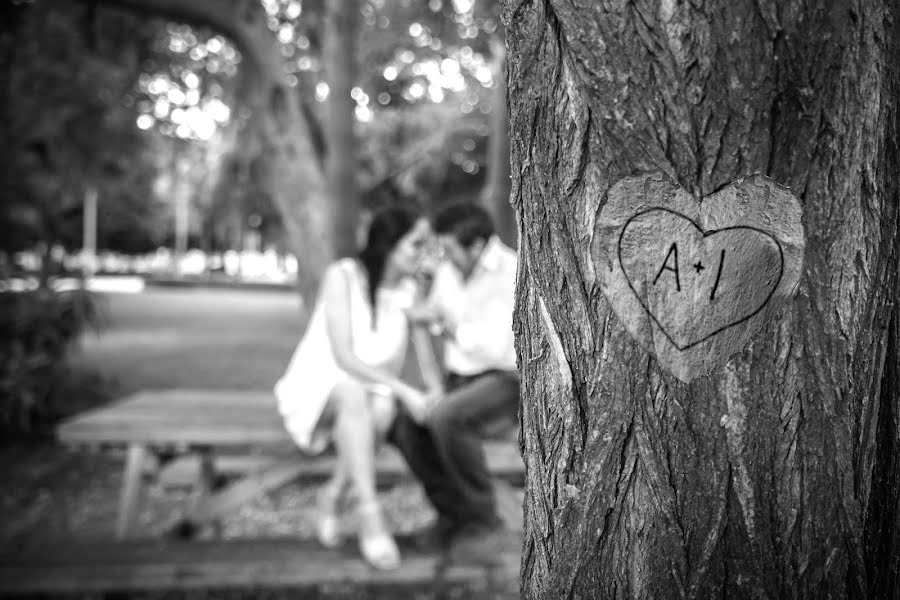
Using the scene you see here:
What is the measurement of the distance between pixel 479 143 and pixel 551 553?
1512 centimetres

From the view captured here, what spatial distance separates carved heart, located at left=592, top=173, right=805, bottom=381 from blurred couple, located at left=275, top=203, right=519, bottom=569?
1.97 m

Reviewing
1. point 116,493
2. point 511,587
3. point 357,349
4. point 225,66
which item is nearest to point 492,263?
point 357,349

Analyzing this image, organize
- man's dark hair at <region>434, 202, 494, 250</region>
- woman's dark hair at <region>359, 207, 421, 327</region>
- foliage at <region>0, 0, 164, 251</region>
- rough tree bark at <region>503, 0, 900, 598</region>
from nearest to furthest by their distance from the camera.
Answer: rough tree bark at <region>503, 0, 900, 598</region>, woman's dark hair at <region>359, 207, 421, 327</region>, man's dark hair at <region>434, 202, 494, 250</region>, foliage at <region>0, 0, 164, 251</region>

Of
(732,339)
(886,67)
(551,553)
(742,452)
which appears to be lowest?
(551,553)

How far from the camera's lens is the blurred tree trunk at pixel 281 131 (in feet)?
16.8

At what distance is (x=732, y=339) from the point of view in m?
1.18

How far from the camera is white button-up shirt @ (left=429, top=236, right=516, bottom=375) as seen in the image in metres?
3.26

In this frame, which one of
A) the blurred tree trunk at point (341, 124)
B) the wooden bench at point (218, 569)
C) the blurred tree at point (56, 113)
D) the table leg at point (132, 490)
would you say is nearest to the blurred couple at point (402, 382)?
the wooden bench at point (218, 569)

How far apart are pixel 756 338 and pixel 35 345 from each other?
21.7 ft

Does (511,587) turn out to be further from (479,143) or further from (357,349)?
(479,143)

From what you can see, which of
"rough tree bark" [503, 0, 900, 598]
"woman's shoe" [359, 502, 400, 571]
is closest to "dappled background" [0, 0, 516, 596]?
"woman's shoe" [359, 502, 400, 571]

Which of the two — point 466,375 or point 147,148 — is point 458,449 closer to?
point 466,375

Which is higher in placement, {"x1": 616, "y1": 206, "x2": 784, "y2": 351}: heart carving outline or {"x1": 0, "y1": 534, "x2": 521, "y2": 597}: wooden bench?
{"x1": 616, "y1": 206, "x2": 784, "y2": 351}: heart carving outline

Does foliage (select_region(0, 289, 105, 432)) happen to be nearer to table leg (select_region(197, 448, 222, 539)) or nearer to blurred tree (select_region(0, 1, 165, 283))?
blurred tree (select_region(0, 1, 165, 283))
